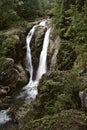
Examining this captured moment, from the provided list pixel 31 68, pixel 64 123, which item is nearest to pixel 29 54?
pixel 31 68

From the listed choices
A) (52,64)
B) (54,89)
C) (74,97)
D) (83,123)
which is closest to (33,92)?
(52,64)

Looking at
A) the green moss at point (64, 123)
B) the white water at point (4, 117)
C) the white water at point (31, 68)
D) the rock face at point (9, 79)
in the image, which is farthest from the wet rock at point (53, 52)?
the green moss at point (64, 123)

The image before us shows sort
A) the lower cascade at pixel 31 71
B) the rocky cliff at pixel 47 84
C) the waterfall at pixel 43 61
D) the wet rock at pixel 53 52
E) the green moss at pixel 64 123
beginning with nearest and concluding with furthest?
the green moss at pixel 64 123 < the rocky cliff at pixel 47 84 < the lower cascade at pixel 31 71 < the wet rock at pixel 53 52 < the waterfall at pixel 43 61

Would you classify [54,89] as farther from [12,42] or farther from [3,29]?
[3,29]

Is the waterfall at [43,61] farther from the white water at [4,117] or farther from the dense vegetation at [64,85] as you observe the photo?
the white water at [4,117]

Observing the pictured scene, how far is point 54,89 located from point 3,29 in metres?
17.3

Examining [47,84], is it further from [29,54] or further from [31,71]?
[29,54]

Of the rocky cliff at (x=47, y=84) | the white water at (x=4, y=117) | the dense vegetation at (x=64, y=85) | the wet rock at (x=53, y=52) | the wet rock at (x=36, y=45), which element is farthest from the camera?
the wet rock at (x=36, y=45)

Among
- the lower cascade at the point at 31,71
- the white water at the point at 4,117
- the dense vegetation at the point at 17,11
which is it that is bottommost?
the white water at the point at 4,117

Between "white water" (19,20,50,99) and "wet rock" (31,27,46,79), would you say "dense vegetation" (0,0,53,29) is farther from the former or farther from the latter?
"wet rock" (31,27,46,79)

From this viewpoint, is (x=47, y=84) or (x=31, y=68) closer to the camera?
(x=47, y=84)

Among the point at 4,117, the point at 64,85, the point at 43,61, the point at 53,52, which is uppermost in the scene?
the point at 53,52

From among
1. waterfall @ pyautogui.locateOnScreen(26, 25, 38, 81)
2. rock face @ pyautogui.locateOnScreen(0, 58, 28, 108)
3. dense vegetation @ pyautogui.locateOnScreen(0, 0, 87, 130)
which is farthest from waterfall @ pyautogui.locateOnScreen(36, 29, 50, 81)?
dense vegetation @ pyautogui.locateOnScreen(0, 0, 87, 130)

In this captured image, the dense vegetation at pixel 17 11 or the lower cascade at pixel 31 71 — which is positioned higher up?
the dense vegetation at pixel 17 11
